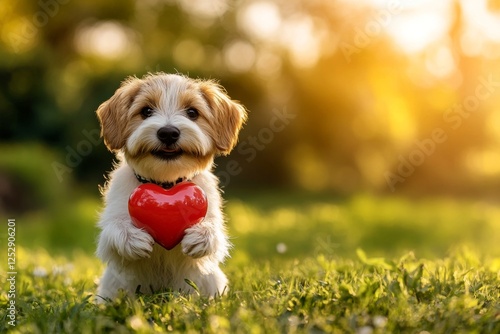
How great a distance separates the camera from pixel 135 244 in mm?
4031

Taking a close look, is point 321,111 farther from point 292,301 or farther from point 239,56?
point 292,301

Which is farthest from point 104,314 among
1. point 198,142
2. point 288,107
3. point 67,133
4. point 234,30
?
point 234,30

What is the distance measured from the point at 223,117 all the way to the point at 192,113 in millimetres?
279

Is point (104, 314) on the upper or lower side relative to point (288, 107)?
lower

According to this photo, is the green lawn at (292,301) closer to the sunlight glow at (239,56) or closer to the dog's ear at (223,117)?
the dog's ear at (223,117)

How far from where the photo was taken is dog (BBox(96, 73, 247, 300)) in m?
4.14

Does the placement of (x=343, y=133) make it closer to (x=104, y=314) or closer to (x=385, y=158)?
(x=385, y=158)

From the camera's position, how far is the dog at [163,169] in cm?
414

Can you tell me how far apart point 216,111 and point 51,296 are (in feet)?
5.64

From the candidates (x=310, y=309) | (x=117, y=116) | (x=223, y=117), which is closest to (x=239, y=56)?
(x=223, y=117)

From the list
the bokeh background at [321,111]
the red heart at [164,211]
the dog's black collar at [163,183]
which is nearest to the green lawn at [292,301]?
the red heart at [164,211]

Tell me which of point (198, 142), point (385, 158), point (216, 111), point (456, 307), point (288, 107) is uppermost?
point (288, 107)

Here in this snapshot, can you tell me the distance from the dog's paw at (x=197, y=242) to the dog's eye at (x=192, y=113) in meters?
0.79

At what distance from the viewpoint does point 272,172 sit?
64.4ft
